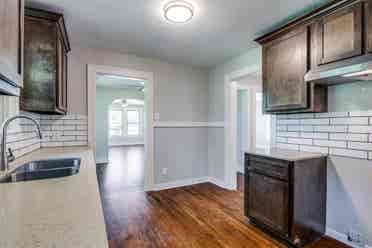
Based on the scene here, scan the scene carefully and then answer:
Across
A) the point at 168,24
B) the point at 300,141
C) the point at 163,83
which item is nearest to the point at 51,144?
the point at 163,83

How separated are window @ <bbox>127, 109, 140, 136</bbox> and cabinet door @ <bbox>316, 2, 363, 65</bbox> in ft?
31.4

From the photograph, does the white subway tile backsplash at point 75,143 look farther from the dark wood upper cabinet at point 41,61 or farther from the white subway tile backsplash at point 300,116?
the white subway tile backsplash at point 300,116

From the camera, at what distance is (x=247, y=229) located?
2291 mm

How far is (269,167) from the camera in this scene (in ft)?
6.86

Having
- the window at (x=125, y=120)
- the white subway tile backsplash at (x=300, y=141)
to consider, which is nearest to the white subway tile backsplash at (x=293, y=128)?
the white subway tile backsplash at (x=300, y=141)

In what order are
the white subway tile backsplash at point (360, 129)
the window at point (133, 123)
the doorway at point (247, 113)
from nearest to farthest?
the white subway tile backsplash at point (360, 129) → the doorway at point (247, 113) → the window at point (133, 123)

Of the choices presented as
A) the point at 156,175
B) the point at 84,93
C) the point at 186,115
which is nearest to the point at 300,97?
the point at 186,115

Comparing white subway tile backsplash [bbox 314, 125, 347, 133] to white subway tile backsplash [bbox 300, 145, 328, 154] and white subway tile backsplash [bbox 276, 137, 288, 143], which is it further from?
white subway tile backsplash [bbox 276, 137, 288, 143]

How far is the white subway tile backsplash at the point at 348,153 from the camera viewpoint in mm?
1890

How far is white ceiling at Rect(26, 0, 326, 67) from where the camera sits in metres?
1.95

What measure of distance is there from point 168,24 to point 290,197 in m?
2.23

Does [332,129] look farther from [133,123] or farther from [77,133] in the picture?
[133,123]

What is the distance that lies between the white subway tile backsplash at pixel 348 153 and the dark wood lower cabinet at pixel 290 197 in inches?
4.6

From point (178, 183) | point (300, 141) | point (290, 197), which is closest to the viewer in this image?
point (290, 197)
